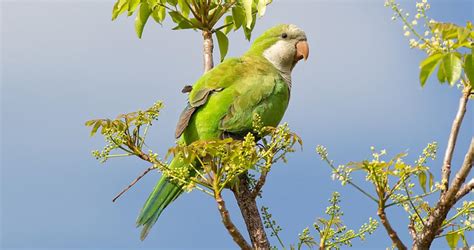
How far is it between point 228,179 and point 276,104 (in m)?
1.21

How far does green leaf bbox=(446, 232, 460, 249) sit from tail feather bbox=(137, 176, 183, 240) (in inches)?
55.4

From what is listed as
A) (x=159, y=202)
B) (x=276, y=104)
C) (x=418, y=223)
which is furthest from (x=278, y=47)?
(x=418, y=223)

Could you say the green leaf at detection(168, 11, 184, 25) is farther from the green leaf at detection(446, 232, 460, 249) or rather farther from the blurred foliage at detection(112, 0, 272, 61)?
the green leaf at detection(446, 232, 460, 249)

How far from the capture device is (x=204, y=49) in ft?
10.8

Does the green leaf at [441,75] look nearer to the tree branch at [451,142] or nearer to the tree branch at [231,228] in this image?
the tree branch at [451,142]

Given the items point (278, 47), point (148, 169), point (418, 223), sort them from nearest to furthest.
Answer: point (418, 223)
point (148, 169)
point (278, 47)

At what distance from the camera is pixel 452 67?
1.88 metres

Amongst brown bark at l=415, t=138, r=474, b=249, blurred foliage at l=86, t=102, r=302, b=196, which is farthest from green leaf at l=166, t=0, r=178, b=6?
brown bark at l=415, t=138, r=474, b=249

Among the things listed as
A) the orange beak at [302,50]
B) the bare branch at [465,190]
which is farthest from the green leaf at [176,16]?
the bare branch at [465,190]

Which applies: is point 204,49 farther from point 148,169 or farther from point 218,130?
point 148,169

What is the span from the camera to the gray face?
3.77 meters

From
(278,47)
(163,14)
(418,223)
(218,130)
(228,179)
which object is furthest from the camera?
(278,47)

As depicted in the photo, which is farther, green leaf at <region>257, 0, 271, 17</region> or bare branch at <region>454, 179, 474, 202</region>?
green leaf at <region>257, 0, 271, 17</region>

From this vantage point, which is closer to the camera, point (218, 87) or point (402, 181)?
point (402, 181)
